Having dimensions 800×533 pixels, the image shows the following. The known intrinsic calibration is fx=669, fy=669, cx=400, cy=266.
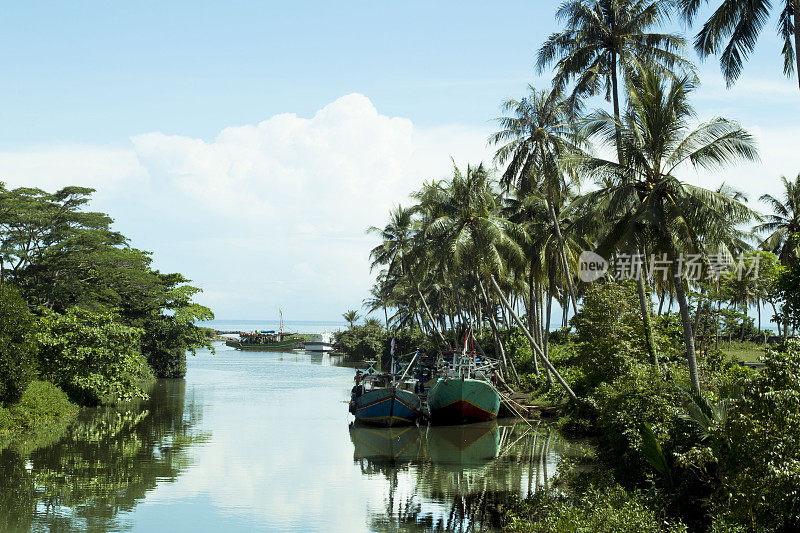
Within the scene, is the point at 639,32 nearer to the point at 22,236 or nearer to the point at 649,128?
the point at 649,128

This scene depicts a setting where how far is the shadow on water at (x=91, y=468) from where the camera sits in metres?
14.7

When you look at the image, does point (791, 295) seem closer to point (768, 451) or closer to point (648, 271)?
point (768, 451)

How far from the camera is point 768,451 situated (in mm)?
9320

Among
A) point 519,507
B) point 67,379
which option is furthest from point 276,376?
point 519,507

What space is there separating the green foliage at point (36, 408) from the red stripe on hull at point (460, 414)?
1633cm

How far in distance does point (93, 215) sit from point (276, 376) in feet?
85.3

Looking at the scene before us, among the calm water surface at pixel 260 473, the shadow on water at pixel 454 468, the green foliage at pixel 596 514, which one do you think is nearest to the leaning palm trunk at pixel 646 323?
the shadow on water at pixel 454 468

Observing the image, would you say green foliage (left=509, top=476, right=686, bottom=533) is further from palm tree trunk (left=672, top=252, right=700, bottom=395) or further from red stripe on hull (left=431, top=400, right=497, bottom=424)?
red stripe on hull (left=431, top=400, right=497, bottom=424)

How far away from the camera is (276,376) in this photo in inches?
2383

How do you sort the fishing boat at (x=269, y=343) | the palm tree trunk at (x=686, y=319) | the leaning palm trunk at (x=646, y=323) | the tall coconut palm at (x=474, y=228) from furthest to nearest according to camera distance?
1. the fishing boat at (x=269, y=343)
2. the tall coconut palm at (x=474, y=228)
3. the leaning palm trunk at (x=646, y=323)
4. the palm tree trunk at (x=686, y=319)

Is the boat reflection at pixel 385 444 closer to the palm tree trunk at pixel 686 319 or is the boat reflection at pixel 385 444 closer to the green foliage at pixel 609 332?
the green foliage at pixel 609 332

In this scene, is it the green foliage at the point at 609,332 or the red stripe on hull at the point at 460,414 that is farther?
the red stripe on hull at the point at 460,414

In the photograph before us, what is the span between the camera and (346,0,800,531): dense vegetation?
1039 cm

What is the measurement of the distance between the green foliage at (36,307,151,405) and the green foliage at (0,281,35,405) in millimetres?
3627
